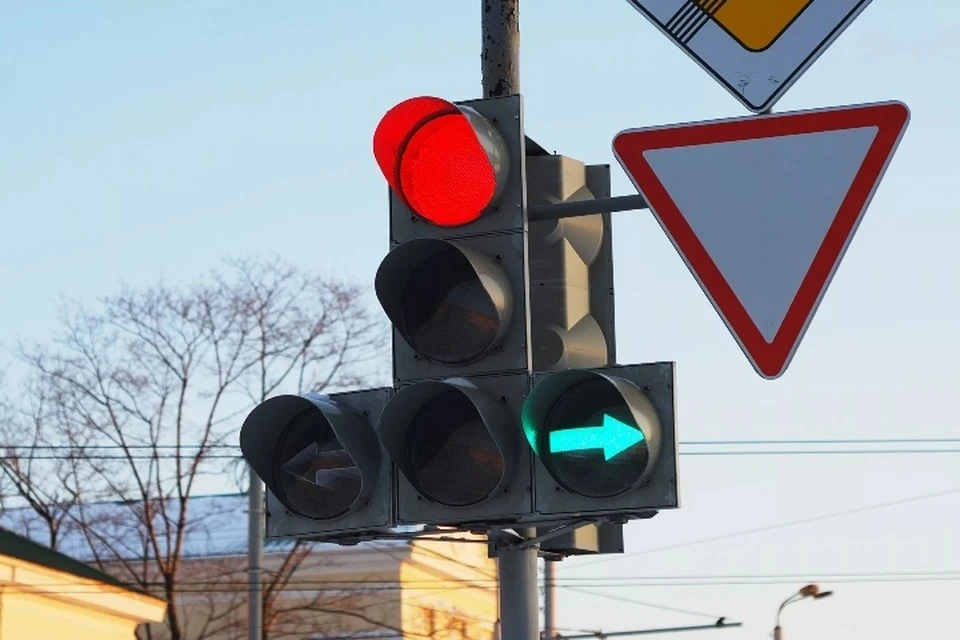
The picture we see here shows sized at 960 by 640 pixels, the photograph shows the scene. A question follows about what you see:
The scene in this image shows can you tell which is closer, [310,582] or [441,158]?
[441,158]

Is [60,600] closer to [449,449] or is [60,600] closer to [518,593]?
[518,593]

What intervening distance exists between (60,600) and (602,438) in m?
23.7

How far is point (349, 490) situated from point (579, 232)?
3.29ft

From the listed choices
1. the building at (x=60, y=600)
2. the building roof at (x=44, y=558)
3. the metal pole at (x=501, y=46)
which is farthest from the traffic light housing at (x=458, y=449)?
the building roof at (x=44, y=558)

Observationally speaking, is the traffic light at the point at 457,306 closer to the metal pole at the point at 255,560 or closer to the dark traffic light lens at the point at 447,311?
the dark traffic light lens at the point at 447,311

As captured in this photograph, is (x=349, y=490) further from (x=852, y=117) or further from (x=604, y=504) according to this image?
(x=852, y=117)

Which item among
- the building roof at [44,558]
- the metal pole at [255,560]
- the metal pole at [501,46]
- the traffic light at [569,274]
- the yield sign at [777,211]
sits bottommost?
the yield sign at [777,211]

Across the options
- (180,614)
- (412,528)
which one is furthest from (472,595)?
(412,528)

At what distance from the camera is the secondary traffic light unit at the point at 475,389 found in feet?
14.9

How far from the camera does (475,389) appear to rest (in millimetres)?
4668

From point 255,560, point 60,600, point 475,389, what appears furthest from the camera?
point 60,600

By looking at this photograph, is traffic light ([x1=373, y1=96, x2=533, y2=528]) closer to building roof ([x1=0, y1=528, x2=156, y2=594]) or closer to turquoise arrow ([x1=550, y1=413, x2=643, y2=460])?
turquoise arrow ([x1=550, y1=413, x2=643, y2=460])

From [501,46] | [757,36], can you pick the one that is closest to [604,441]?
[757,36]

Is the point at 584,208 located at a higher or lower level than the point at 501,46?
lower
